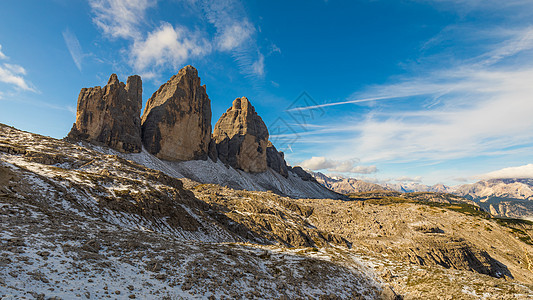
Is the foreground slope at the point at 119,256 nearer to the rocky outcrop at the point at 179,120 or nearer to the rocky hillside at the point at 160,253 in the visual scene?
the rocky hillside at the point at 160,253

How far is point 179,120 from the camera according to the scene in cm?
13675

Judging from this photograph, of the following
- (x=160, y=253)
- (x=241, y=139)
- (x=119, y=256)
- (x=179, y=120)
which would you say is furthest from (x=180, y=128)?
(x=119, y=256)

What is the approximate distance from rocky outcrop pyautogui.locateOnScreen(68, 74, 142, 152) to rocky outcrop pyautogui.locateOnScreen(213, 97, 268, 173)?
6588 centimetres

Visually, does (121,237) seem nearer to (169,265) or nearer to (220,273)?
(169,265)

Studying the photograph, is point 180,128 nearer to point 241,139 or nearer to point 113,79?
point 113,79

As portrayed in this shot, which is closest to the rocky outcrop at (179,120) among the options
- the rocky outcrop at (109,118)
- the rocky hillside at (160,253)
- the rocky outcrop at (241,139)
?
the rocky outcrop at (109,118)

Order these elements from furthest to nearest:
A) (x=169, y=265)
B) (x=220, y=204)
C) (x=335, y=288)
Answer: (x=220, y=204)
(x=335, y=288)
(x=169, y=265)

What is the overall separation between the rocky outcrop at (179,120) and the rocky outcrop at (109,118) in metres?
10.6

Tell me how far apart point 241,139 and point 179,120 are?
53.7 metres

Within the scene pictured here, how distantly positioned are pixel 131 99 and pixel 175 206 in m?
107

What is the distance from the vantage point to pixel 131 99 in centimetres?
12244

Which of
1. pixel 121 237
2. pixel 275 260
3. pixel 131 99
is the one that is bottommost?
pixel 275 260

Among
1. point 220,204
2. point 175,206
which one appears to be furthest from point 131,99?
point 175,206

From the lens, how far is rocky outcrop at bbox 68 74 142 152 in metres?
103
